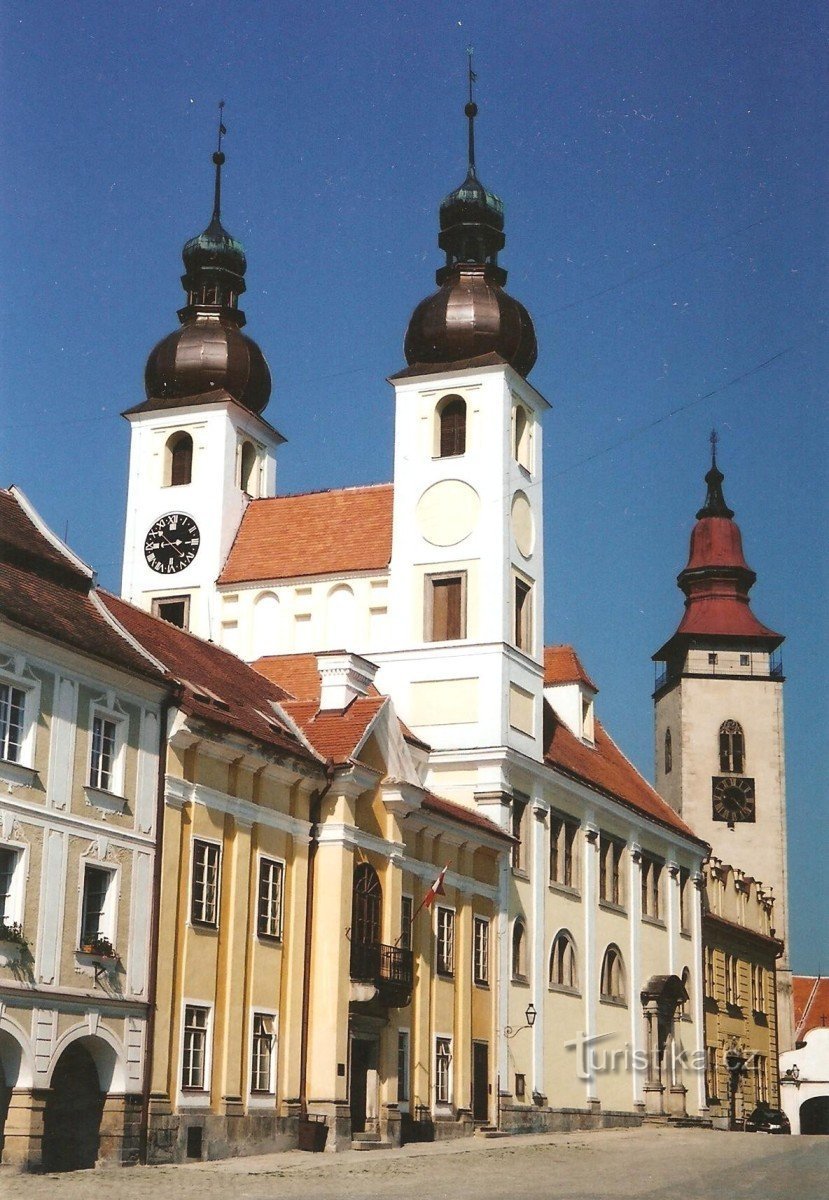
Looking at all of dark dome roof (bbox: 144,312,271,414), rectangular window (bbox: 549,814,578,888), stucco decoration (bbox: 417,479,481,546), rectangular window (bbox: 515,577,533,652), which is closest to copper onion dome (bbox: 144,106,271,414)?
dark dome roof (bbox: 144,312,271,414)

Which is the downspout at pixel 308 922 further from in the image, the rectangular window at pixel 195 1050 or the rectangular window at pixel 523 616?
the rectangular window at pixel 523 616

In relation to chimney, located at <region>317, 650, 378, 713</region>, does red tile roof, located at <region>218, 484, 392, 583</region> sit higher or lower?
higher

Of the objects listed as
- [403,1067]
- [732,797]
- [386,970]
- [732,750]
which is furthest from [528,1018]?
[732,750]

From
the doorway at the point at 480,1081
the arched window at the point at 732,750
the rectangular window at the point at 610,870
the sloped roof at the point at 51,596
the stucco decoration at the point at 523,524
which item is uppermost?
the arched window at the point at 732,750

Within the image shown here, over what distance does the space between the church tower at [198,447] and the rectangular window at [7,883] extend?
82.4 feet

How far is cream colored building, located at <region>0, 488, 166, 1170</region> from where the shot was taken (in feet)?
93.7

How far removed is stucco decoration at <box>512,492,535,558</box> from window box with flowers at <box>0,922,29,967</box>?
25.9 m

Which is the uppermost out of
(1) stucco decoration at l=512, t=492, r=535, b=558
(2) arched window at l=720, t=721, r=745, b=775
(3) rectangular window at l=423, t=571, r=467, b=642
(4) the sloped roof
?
(2) arched window at l=720, t=721, r=745, b=775

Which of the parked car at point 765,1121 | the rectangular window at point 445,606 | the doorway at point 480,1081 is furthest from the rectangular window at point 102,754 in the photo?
the parked car at point 765,1121

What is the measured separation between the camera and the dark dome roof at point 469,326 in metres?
52.8

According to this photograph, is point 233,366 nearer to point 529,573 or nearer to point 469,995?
point 529,573

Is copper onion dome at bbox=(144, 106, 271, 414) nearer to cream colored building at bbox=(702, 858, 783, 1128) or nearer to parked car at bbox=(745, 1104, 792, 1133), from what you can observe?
cream colored building at bbox=(702, 858, 783, 1128)

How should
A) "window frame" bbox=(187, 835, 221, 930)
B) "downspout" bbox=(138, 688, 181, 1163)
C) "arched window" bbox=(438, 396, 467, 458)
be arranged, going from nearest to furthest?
"downspout" bbox=(138, 688, 181, 1163)
"window frame" bbox=(187, 835, 221, 930)
"arched window" bbox=(438, 396, 467, 458)

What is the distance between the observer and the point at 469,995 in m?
44.6
